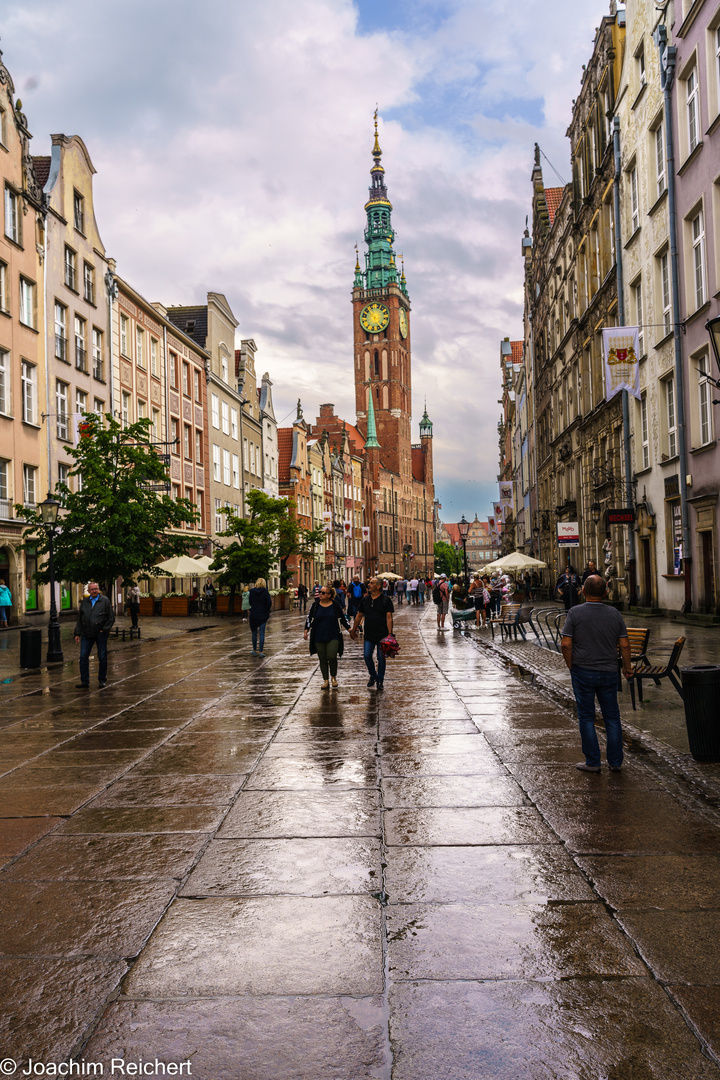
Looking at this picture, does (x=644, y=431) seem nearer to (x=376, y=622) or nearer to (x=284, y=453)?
(x=376, y=622)

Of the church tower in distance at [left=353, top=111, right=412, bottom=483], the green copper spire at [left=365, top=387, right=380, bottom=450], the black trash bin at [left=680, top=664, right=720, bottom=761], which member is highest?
the church tower in distance at [left=353, top=111, right=412, bottom=483]

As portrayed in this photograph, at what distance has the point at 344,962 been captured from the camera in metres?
3.76

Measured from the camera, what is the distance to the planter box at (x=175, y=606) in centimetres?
3925

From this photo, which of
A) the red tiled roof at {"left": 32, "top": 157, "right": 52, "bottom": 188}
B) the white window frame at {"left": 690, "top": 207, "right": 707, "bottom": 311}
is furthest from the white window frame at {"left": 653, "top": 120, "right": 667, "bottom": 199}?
the red tiled roof at {"left": 32, "top": 157, "right": 52, "bottom": 188}

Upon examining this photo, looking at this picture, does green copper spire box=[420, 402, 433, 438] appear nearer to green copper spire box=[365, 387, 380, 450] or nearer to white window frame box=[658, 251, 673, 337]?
green copper spire box=[365, 387, 380, 450]

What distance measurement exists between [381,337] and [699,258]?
11595 centimetres

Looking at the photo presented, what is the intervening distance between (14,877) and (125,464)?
20.4 meters

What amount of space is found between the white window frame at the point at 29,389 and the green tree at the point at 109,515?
19.9 feet

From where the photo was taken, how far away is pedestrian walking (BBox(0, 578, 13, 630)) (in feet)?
86.4

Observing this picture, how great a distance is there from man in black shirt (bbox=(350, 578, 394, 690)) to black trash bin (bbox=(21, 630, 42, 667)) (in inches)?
280

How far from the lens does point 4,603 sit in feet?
86.7

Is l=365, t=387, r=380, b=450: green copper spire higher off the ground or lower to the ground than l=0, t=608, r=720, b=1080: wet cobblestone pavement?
higher

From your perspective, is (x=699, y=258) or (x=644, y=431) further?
(x=644, y=431)

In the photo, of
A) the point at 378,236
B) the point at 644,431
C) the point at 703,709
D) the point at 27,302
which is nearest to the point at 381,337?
the point at 378,236
